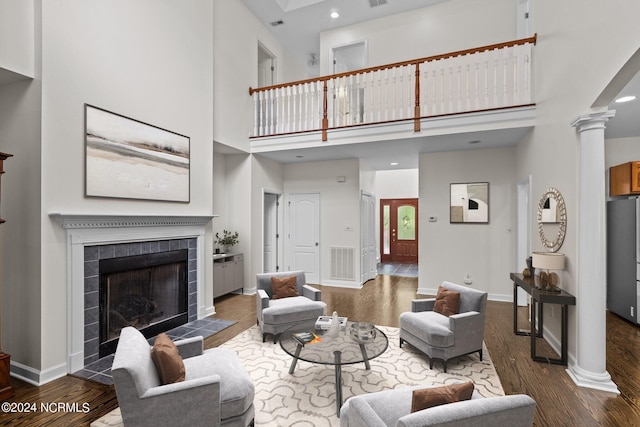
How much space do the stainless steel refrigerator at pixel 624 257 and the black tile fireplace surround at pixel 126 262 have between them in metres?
6.33

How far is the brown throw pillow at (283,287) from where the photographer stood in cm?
430

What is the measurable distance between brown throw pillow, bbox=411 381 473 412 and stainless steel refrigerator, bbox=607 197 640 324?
182 inches

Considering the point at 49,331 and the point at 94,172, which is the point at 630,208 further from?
the point at 49,331

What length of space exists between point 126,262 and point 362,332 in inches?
111

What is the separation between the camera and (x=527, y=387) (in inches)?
112

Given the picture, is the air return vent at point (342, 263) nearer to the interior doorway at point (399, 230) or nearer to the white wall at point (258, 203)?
the white wall at point (258, 203)

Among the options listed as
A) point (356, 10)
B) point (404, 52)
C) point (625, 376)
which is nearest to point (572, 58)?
point (625, 376)

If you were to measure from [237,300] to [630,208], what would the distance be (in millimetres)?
6355

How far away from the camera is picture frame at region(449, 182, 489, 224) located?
5.88m

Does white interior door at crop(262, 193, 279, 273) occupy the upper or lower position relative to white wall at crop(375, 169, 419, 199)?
lower

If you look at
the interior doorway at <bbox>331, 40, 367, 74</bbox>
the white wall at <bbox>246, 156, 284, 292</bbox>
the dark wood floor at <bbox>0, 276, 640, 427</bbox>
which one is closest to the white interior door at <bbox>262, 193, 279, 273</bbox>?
the white wall at <bbox>246, 156, 284, 292</bbox>

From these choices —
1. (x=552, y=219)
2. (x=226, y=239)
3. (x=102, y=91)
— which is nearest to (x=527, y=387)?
(x=552, y=219)

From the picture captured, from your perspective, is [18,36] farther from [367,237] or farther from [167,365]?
[367,237]

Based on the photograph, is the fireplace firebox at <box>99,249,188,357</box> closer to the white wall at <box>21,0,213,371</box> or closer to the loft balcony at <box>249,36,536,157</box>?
the white wall at <box>21,0,213,371</box>
